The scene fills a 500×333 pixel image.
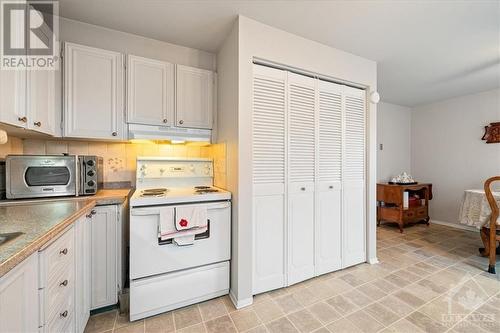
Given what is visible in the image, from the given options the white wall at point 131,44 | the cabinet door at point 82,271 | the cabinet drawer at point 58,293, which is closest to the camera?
the cabinet drawer at point 58,293

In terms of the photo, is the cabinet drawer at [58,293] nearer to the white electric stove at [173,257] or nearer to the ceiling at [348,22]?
the white electric stove at [173,257]

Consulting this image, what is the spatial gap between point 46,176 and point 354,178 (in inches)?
115

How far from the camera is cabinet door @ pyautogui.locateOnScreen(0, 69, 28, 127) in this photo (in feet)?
3.91

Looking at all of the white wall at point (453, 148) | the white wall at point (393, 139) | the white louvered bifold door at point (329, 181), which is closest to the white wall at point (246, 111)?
the white louvered bifold door at point (329, 181)

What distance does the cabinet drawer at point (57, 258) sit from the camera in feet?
3.15

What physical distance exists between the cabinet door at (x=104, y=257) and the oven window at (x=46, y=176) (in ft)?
1.20

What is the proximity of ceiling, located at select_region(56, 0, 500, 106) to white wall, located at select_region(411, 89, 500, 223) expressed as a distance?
5.08 ft

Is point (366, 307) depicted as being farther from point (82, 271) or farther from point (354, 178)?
point (82, 271)

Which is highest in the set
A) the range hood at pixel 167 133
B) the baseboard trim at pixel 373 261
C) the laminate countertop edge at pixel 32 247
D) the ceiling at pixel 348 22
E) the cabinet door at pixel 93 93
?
the ceiling at pixel 348 22

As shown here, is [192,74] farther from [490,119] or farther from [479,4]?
[490,119]

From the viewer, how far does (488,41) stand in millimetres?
2195

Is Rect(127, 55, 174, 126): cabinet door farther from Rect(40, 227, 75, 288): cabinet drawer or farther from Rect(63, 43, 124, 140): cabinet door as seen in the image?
Rect(40, 227, 75, 288): cabinet drawer

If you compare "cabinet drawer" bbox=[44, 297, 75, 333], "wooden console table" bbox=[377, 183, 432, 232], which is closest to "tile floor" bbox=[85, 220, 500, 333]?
"cabinet drawer" bbox=[44, 297, 75, 333]

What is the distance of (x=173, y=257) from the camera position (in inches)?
67.4
